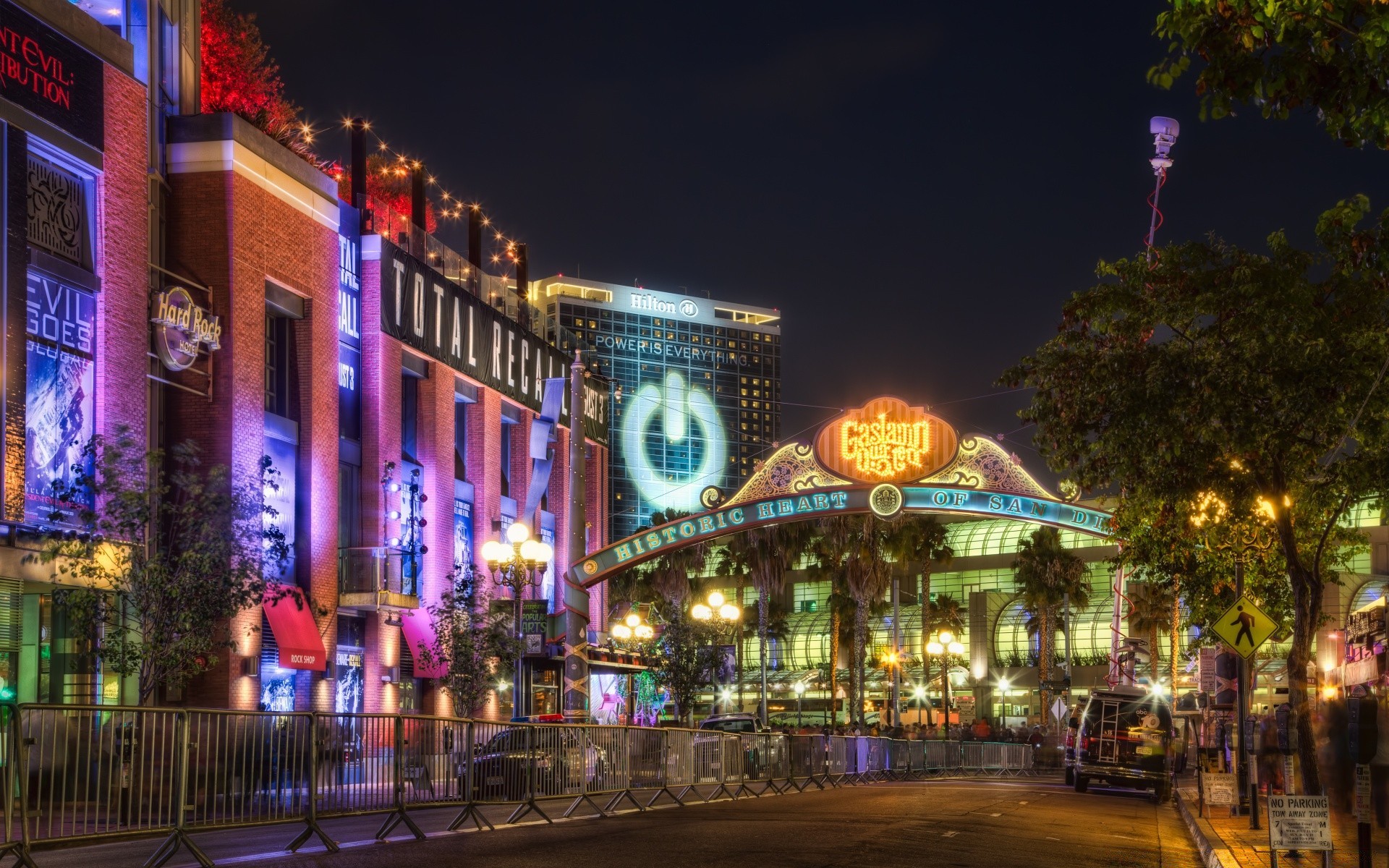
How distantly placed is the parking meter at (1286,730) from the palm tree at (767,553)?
4409cm

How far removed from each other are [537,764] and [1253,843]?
339 inches

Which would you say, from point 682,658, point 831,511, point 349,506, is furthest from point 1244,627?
point 682,658

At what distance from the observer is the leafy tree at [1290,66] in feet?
35.3

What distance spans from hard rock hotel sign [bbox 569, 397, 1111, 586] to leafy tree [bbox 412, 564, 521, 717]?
2958 millimetres

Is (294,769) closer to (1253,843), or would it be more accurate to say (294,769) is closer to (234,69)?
(1253,843)

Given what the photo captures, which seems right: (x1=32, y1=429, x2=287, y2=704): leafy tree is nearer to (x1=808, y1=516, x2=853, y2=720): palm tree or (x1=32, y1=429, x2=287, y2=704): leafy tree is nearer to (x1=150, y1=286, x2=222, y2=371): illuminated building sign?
(x1=150, y1=286, x2=222, y2=371): illuminated building sign

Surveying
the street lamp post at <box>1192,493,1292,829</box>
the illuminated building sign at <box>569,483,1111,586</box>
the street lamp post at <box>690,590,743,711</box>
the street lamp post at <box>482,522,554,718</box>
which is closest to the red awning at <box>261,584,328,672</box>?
the street lamp post at <box>482,522,554,718</box>

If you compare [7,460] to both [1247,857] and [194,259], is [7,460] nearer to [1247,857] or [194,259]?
[194,259]

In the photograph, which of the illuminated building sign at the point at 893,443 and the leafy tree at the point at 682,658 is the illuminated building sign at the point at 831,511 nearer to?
the illuminated building sign at the point at 893,443

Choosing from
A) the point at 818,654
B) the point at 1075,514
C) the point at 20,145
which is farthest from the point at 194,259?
the point at 818,654

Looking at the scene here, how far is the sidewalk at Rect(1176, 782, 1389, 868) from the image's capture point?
1620 cm

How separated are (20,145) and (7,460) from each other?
548 centimetres

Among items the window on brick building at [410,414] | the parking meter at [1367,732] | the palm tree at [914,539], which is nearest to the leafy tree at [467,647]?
the window on brick building at [410,414]

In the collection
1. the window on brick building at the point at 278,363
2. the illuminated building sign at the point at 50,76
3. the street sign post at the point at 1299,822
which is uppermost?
the illuminated building sign at the point at 50,76
